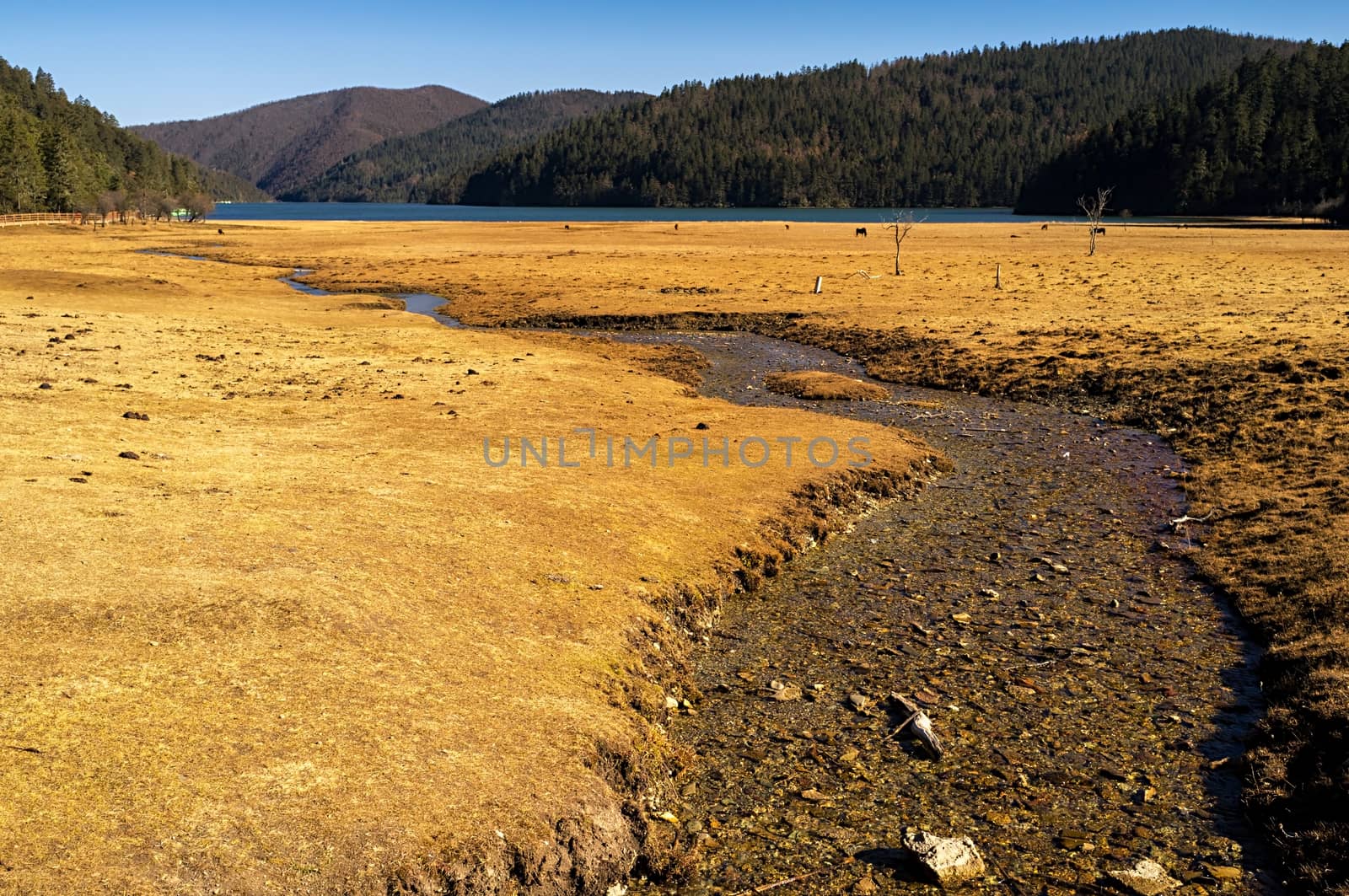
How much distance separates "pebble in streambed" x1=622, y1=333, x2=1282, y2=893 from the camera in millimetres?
8531

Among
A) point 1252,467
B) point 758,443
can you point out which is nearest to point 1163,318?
point 1252,467

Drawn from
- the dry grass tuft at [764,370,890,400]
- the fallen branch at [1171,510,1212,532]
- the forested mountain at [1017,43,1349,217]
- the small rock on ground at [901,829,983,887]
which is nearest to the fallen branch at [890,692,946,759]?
the small rock on ground at [901,829,983,887]

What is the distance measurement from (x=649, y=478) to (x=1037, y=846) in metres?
11.5

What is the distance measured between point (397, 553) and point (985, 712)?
792 cm

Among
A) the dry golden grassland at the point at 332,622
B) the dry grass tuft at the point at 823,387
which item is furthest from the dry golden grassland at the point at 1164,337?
the dry golden grassland at the point at 332,622

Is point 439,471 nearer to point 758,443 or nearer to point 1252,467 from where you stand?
point 758,443

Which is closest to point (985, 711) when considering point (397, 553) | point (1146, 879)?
point (1146, 879)

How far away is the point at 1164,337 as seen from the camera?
35500 millimetres

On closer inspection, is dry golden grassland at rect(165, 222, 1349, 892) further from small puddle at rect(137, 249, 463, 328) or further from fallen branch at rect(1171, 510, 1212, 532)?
small puddle at rect(137, 249, 463, 328)

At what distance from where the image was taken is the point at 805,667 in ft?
39.9

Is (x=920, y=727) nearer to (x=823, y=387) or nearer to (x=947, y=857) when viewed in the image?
(x=947, y=857)

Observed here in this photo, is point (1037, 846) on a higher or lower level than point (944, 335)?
lower

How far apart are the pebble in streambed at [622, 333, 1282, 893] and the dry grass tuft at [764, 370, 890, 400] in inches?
440

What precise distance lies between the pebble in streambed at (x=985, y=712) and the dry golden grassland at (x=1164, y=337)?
725mm
